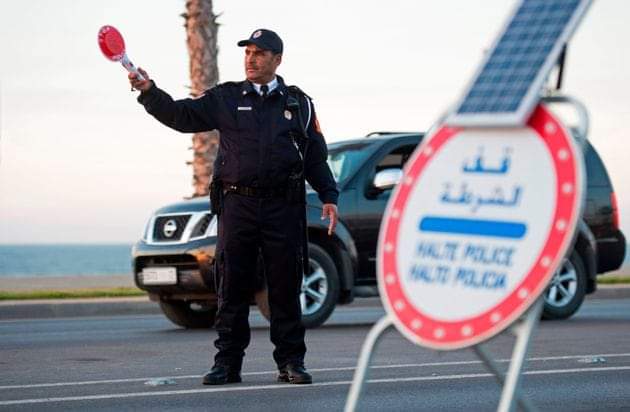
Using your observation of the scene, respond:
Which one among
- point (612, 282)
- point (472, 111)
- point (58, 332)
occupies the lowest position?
point (612, 282)

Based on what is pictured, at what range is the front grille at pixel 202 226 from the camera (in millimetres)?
13102

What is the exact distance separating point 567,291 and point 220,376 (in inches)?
267

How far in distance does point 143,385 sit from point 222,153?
134 centimetres

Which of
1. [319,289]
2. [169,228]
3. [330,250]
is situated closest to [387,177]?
[330,250]

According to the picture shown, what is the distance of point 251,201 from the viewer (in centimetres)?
809

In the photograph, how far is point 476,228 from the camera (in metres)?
3.83

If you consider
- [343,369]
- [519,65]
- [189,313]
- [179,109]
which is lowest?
[189,313]

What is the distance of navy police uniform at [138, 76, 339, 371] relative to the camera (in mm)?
8055

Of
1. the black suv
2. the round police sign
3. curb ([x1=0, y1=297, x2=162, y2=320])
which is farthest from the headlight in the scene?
the round police sign

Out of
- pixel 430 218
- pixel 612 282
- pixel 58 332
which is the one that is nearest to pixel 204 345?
pixel 58 332

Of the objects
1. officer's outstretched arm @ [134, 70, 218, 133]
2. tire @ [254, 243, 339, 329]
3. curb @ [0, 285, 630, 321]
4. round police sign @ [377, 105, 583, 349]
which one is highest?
officer's outstretched arm @ [134, 70, 218, 133]

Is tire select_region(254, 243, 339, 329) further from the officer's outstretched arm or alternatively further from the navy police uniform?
the officer's outstretched arm

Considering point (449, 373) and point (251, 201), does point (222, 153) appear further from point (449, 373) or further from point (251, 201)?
point (449, 373)

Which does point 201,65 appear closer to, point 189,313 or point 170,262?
point 189,313
